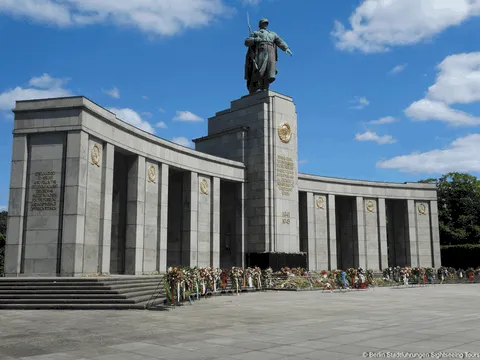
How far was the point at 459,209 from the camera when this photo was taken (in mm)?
72750

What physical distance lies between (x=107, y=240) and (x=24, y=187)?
5.46 meters

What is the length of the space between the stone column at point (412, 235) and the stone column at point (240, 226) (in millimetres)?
21878

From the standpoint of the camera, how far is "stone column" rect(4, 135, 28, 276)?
26172mm

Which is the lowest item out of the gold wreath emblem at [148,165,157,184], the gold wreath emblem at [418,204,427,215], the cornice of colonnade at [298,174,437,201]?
the gold wreath emblem at [418,204,427,215]

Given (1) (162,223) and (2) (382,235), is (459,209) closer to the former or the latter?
(2) (382,235)

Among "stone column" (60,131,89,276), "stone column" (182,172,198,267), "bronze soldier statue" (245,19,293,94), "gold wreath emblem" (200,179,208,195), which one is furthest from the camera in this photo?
"bronze soldier statue" (245,19,293,94)

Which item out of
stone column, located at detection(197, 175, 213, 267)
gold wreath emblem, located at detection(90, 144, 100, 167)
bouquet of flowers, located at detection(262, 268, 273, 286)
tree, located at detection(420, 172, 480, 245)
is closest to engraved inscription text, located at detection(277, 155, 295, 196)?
stone column, located at detection(197, 175, 213, 267)

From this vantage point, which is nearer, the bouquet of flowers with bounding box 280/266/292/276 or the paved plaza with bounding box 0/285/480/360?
the paved plaza with bounding box 0/285/480/360

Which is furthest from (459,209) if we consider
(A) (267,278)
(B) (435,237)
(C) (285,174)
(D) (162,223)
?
(D) (162,223)

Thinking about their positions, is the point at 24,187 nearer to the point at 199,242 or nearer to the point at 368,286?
the point at 199,242

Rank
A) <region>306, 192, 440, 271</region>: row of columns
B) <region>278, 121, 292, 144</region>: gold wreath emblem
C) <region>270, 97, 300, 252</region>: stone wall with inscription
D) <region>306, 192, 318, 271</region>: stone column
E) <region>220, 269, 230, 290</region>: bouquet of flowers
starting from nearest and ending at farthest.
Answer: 1. <region>220, 269, 230, 290</region>: bouquet of flowers
2. <region>270, 97, 300, 252</region>: stone wall with inscription
3. <region>278, 121, 292, 144</region>: gold wreath emblem
4. <region>306, 192, 318, 271</region>: stone column
5. <region>306, 192, 440, 271</region>: row of columns

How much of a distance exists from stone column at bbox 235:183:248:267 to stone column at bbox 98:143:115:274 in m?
14.1

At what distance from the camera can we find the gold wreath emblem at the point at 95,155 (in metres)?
28.3

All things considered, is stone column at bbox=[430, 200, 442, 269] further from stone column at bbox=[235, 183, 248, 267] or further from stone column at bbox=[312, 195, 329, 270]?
stone column at bbox=[235, 183, 248, 267]
